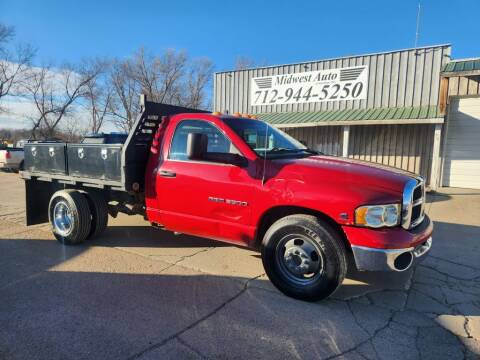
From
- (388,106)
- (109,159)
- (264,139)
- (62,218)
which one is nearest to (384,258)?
(264,139)

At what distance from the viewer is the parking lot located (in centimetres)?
276

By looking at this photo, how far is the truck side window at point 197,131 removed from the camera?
4.11 m

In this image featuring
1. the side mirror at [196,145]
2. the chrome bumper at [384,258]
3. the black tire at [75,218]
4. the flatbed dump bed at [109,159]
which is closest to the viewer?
the chrome bumper at [384,258]

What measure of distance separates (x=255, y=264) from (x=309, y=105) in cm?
1070

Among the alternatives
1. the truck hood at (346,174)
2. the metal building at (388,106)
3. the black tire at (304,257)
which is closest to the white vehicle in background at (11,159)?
the metal building at (388,106)

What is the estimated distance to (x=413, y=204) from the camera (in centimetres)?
351

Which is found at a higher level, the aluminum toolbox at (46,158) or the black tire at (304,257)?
the aluminum toolbox at (46,158)

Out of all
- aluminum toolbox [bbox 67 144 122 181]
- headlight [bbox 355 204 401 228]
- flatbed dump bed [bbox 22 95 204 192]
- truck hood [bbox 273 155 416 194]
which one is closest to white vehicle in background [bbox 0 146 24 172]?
flatbed dump bed [bbox 22 95 204 192]

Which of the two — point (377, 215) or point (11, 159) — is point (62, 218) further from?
point (11, 159)

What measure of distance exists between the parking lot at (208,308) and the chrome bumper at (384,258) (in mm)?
504

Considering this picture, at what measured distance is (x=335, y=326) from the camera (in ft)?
10.2

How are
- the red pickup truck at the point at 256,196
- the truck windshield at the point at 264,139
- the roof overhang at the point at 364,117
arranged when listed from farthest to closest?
the roof overhang at the point at 364,117 < the truck windshield at the point at 264,139 < the red pickup truck at the point at 256,196

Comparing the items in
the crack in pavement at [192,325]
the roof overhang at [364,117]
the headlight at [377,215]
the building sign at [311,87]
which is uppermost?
the building sign at [311,87]

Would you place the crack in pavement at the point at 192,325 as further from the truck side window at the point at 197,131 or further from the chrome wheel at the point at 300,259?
the truck side window at the point at 197,131
